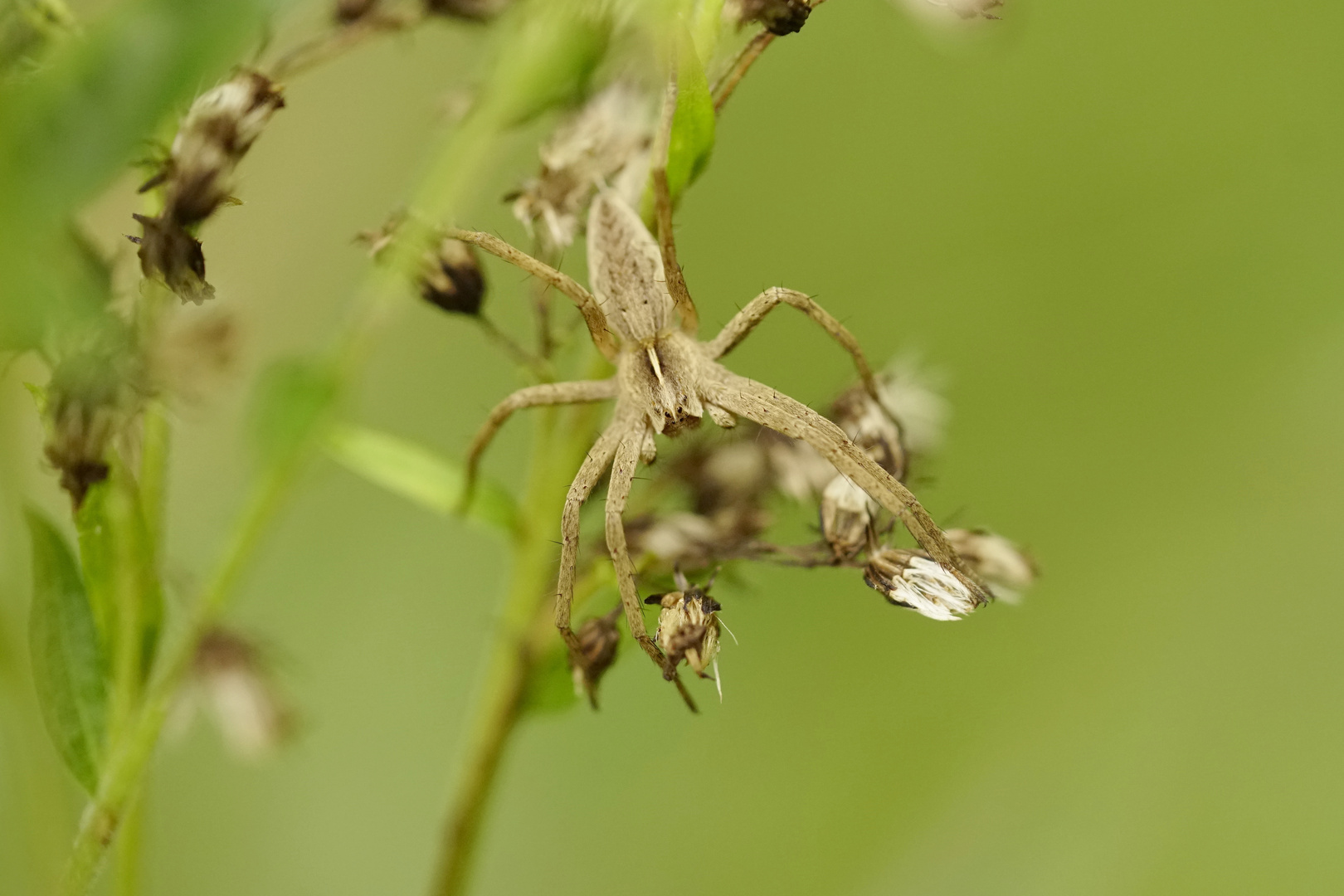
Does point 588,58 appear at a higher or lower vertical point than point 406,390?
higher

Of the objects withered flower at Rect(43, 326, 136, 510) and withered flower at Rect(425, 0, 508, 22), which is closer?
withered flower at Rect(43, 326, 136, 510)

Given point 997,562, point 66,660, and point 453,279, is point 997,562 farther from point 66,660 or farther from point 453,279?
point 66,660

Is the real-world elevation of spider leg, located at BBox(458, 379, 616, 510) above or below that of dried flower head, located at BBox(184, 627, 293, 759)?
above

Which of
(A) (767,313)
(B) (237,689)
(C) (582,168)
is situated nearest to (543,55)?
(C) (582,168)

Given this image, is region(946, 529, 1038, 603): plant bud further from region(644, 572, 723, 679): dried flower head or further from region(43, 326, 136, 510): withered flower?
region(43, 326, 136, 510): withered flower

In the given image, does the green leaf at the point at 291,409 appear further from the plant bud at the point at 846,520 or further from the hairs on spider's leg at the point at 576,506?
the plant bud at the point at 846,520

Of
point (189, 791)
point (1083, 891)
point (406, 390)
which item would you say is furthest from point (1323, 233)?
point (189, 791)

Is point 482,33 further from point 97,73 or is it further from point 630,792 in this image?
point 630,792

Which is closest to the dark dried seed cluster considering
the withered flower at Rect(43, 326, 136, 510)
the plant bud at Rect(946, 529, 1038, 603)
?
the withered flower at Rect(43, 326, 136, 510)
